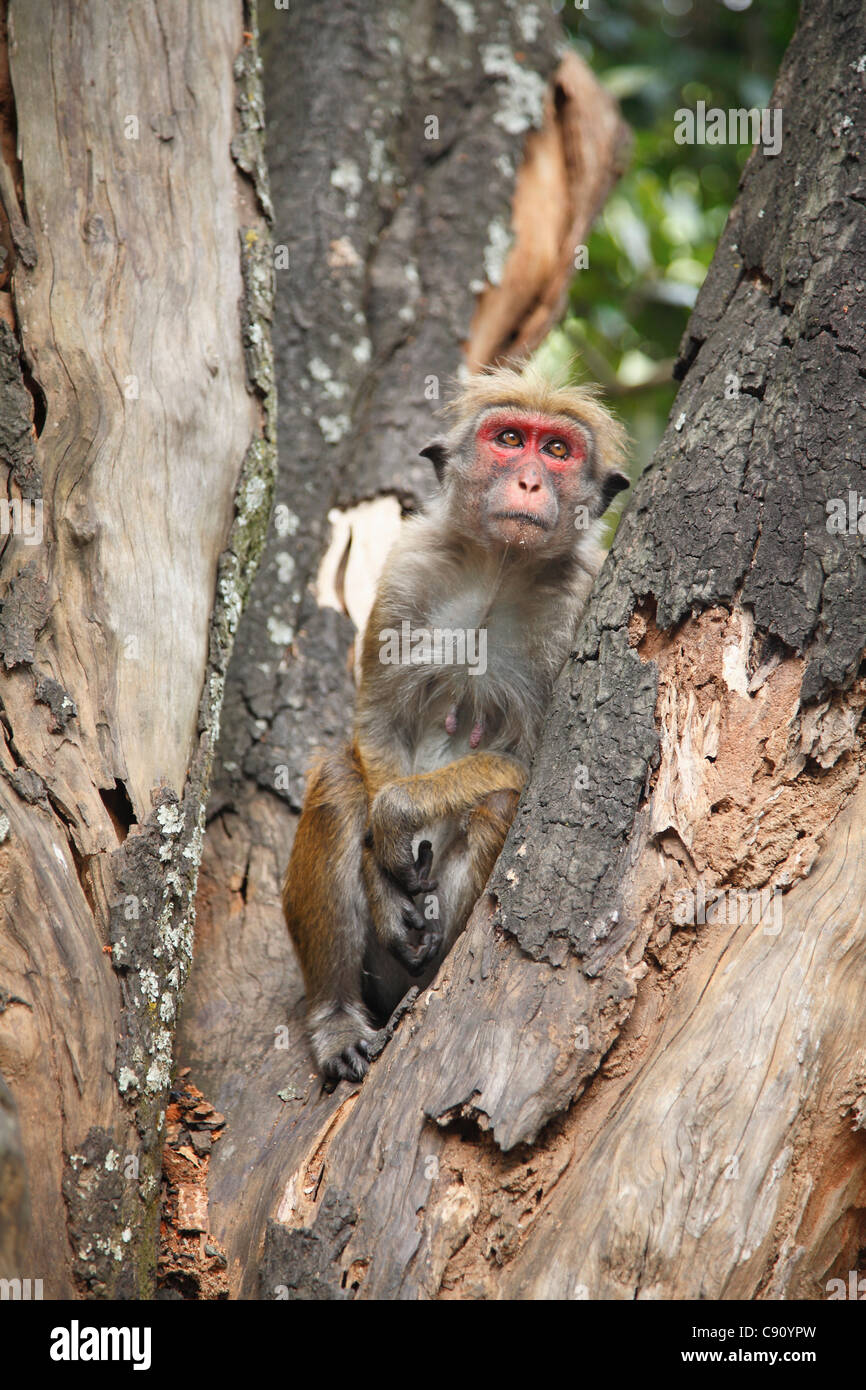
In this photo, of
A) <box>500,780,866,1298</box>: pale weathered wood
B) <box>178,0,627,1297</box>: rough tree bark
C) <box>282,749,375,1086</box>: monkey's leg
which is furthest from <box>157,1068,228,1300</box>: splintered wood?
<box>500,780,866,1298</box>: pale weathered wood

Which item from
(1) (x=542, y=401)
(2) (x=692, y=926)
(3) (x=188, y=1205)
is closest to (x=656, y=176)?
(1) (x=542, y=401)

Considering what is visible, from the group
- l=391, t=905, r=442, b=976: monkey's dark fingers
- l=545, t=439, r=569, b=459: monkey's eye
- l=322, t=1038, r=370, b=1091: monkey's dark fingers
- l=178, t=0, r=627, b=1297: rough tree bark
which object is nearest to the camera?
→ l=322, t=1038, r=370, b=1091: monkey's dark fingers

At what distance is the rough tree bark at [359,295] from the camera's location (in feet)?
18.8

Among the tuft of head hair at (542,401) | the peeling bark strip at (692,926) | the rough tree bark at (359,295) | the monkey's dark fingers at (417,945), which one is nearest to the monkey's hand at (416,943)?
the monkey's dark fingers at (417,945)

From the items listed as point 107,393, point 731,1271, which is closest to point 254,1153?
point 731,1271

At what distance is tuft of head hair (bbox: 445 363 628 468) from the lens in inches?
213

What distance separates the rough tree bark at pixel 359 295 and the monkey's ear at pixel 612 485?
152 cm

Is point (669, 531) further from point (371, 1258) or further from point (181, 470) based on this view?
point (371, 1258)

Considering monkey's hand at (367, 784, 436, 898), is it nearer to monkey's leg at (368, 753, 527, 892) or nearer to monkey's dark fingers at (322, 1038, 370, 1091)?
monkey's leg at (368, 753, 527, 892)

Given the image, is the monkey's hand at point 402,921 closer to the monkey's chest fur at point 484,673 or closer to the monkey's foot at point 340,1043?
the monkey's foot at point 340,1043

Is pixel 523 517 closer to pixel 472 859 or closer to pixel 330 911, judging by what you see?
pixel 472 859

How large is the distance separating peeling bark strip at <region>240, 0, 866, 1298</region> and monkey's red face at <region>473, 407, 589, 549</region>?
3.12ft

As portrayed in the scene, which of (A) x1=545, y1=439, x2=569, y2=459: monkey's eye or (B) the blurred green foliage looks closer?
(A) x1=545, y1=439, x2=569, y2=459: monkey's eye
